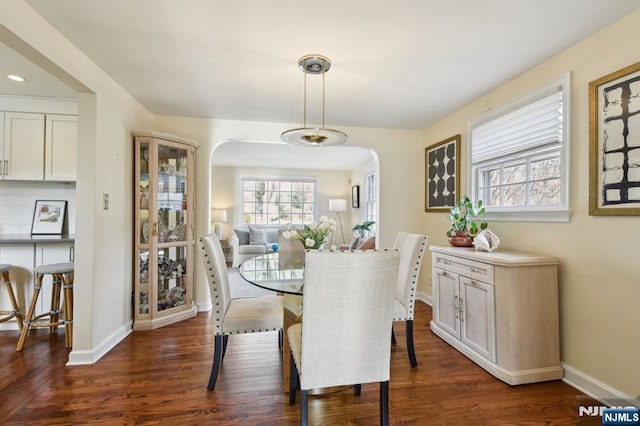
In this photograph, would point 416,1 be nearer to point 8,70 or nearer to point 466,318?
point 466,318

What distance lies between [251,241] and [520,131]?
548 cm

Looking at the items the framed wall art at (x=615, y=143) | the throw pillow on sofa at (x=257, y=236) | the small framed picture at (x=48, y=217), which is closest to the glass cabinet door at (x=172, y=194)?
the small framed picture at (x=48, y=217)

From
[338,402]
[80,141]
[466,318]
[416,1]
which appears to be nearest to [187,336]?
[338,402]

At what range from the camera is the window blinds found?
212 cm

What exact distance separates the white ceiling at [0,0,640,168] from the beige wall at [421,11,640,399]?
147mm

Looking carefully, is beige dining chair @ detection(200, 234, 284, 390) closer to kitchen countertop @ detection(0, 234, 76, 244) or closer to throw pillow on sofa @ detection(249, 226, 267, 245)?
kitchen countertop @ detection(0, 234, 76, 244)

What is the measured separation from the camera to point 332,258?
4.17ft

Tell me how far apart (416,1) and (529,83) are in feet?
4.66

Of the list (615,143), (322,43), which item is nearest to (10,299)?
(322,43)

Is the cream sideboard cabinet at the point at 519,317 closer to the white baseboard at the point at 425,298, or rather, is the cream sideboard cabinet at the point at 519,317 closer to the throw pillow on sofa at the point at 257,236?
the white baseboard at the point at 425,298

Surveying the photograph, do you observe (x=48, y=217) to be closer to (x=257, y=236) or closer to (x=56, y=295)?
(x=56, y=295)

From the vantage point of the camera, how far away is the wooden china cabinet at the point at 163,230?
292 centimetres

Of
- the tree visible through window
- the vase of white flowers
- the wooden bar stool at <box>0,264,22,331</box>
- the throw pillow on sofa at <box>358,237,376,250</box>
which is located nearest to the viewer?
the vase of white flowers

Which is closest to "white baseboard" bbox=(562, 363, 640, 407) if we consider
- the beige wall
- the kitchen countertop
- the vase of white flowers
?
the beige wall
